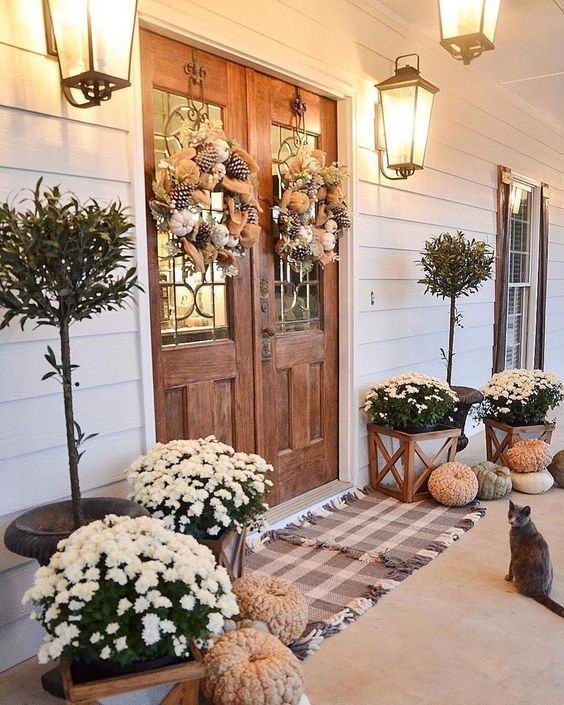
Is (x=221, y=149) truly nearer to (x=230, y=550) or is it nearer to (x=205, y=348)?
(x=205, y=348)

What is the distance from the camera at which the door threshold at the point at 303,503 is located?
312 centimetres

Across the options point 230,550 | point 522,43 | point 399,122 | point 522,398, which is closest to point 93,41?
point 230,550

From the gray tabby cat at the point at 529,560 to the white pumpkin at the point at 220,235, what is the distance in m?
1.54

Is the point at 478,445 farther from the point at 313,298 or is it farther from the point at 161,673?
the point at 161,673

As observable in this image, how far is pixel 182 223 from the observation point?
250 cm

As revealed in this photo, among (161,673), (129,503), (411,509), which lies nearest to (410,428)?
(411,509)

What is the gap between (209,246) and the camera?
2650 mm

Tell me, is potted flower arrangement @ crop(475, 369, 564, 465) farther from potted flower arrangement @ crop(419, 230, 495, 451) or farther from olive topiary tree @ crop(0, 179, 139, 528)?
olive topiary tree @ crop(0, 179, 139, 528)

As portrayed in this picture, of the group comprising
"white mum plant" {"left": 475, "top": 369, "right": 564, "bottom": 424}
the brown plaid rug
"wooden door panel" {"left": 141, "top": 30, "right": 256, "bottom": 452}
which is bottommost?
the brown plaid rug

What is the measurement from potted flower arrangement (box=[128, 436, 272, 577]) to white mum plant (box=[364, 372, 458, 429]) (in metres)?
1.39

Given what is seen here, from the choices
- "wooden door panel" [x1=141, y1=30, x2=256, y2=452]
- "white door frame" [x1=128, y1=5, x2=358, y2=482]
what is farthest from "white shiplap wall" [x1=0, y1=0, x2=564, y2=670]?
"wooden door panel" [x1=141, y1=30, x2=256, y2=452]

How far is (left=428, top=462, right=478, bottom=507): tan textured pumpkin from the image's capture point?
3340 millimetres

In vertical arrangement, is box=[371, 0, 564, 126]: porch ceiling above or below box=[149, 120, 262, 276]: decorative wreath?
above

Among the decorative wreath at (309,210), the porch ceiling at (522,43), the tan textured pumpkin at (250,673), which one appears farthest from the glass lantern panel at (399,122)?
the tan textured pumpkin at (250,673)
